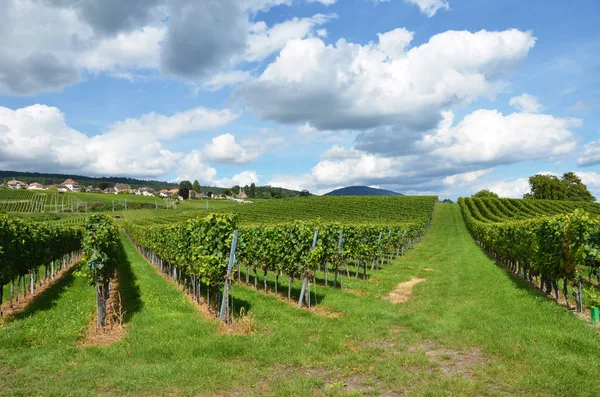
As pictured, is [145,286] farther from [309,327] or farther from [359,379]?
[359,379]

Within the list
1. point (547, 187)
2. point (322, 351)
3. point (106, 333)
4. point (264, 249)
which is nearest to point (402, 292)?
point (264, 249)

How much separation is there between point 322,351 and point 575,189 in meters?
125

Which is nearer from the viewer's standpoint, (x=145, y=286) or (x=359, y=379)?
(x=359, y=379)

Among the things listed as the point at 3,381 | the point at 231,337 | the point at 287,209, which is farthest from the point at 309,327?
the point at 287,209

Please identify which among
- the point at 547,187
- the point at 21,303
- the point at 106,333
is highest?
the point at 547,187

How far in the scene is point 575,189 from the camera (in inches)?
4247

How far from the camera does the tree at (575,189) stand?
4173 inches

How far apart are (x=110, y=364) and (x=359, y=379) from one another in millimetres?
5565

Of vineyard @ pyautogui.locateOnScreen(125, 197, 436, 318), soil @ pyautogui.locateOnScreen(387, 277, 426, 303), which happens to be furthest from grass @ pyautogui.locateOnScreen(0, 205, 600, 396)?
vineyard @ pyautogui.locateOnScreen(125, 197, 436, 318)

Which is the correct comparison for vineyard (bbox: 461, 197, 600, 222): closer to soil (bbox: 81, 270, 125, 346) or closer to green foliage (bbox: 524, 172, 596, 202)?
green foliage (bbox: 524, 172, 596, 202)

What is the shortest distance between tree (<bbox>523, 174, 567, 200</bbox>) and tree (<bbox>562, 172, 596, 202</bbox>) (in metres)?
1.86

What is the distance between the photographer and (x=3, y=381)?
25.2 feet

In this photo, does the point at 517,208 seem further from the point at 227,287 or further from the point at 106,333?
the point at 106,333

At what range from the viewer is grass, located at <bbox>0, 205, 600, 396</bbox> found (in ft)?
23.9
